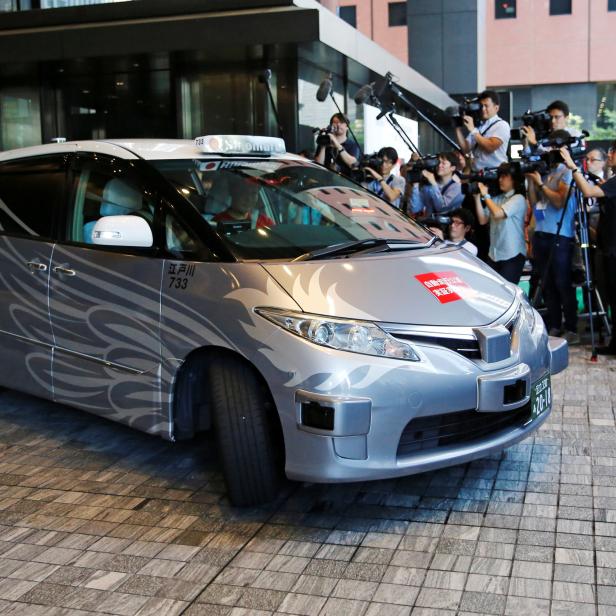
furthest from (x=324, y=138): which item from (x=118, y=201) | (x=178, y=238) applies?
(x=178, y=238)

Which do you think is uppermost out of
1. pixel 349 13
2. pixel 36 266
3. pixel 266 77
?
pixel 349 13

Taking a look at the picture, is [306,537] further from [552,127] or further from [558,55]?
[558,55]

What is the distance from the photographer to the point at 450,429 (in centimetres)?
371

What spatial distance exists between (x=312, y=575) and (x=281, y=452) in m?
0.68

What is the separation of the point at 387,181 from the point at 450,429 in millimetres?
5131

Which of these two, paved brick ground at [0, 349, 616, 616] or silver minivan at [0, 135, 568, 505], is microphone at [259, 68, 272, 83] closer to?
silver minivan at [0, 135, 568, 505]

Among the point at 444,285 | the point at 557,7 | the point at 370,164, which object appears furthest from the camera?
the point at 557,7

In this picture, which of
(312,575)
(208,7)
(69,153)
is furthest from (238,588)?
(208,7)

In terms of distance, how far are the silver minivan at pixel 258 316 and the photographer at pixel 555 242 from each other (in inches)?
121

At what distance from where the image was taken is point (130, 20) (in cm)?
1173

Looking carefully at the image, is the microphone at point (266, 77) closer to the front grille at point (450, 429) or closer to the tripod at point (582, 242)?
the tripod at point (582, 242)

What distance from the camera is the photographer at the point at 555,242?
24.6 ft

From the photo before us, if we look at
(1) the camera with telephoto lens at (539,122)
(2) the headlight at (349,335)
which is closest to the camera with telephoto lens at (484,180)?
(1) the camera with telephoto lens at (539,122)

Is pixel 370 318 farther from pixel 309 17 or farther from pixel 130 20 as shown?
pixel 130 20
